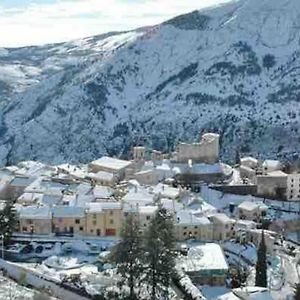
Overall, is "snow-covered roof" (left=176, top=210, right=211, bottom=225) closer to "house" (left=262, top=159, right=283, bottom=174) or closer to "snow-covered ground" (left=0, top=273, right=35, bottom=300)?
"snow-covered ground" (left=0, top=273, right=35, bottom=300)

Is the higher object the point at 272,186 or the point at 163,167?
the point at 163,167

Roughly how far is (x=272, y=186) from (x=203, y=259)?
1065 inches

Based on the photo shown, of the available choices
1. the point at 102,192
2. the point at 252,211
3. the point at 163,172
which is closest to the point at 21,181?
the point at 102,192

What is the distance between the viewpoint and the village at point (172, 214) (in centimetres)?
5749

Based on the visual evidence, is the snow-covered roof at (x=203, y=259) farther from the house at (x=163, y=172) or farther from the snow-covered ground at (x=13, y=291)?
the house at (x=163, y=172)

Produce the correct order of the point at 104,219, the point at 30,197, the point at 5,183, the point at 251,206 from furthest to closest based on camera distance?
the point at 5,183
the point at 251,206
the point at 30,197
the point at 104,219

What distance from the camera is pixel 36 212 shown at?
68.1 metres

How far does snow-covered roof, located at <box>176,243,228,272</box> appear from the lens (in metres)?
58.6

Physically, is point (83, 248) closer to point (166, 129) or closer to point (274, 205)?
point (274, 205)

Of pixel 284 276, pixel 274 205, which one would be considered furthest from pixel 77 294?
pixel 274 205

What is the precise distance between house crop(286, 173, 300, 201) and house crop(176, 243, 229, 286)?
25.1m

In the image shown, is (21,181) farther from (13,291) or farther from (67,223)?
(13,291)

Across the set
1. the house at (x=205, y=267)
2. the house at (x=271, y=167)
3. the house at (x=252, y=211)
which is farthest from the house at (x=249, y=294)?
the house at (x=271, y=167)

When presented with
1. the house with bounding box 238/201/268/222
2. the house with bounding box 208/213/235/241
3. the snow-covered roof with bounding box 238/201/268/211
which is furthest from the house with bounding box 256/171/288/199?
the house with bounding box 208/213/235/241
